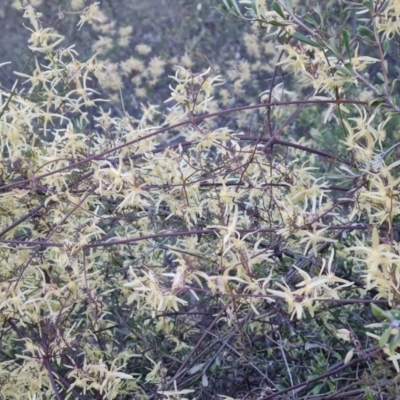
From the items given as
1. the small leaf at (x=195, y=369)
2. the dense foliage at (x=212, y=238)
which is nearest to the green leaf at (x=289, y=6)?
the dense foliage at (x=212, y=238)

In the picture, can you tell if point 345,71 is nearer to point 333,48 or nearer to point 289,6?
point 333,48

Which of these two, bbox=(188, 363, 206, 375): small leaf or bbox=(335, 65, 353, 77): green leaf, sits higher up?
bbox=(335, 65, 353, 77): green leaf

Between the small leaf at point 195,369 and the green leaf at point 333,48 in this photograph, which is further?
the small leaf at point 195,369

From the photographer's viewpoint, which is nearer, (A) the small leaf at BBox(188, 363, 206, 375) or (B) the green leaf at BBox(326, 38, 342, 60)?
(B) the green leaf at BBox(326, 38, 342, 60)

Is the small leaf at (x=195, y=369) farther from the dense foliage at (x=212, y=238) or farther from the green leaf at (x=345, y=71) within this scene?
the green leaf at (x=345, y=71)

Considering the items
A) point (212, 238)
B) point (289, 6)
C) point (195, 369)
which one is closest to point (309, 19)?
point (289, 6)

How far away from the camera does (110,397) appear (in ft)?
3.86

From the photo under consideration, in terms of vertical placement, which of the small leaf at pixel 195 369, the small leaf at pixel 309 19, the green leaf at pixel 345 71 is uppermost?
the small leaf at pixel 309 19

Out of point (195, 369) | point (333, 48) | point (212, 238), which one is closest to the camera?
point (333, 48)

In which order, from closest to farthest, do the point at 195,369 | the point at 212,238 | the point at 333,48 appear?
the point at 333,48, the point at 195,369, the point at 212,238

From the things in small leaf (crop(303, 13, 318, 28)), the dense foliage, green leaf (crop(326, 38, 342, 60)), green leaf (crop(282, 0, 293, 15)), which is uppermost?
green leaf (crop(282, 0, 293, 15))

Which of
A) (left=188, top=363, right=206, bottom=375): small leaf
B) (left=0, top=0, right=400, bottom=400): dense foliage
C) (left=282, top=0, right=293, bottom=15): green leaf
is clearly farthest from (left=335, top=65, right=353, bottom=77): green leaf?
(left=188, top=363, right=206, bottom=375): small leaf

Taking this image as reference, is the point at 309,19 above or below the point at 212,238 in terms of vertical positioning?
above

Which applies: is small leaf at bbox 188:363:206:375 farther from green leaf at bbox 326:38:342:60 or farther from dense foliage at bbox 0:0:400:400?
green leaf at bbox 326:38:342:60
